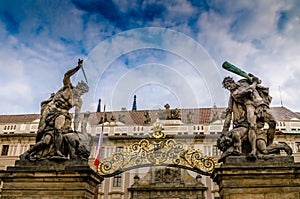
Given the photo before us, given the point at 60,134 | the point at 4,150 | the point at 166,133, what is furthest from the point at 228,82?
the point at 4,150

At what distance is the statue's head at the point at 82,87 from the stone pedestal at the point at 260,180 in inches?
174

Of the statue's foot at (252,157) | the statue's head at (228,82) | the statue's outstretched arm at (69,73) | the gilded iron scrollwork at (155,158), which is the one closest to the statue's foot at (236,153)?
the statue's foot at (252,157)

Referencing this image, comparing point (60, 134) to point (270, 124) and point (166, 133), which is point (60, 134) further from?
point (166, 133)

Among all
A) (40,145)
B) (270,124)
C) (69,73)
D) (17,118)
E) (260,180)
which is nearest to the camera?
(260,180)

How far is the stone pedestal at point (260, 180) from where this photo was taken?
7500mm

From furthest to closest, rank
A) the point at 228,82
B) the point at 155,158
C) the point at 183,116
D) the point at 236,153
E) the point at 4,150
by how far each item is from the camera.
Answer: the point at 183,116 < the point at 4,150 < the point at 155,158 < the point at 228,82 < the point at 236,153

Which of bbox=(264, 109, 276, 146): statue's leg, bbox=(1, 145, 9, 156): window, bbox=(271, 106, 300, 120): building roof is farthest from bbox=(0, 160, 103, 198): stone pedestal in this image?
bbox=(271, 106, 300, 120): building roof

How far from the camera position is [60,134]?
851cm

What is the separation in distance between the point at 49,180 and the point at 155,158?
3051mm

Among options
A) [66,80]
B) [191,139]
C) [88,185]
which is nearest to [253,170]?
[88,185]

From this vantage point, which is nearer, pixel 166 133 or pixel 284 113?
pixel 166 133

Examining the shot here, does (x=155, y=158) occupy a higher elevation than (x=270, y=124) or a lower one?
lower

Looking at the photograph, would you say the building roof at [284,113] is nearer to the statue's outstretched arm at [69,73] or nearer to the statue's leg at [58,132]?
the statue's outstretched arm at [69,73]

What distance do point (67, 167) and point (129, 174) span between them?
21.9 meters
